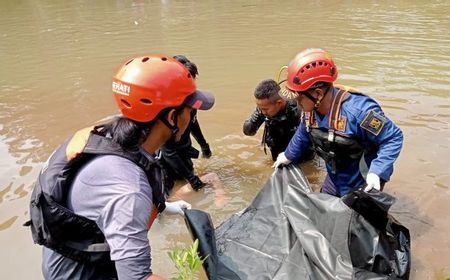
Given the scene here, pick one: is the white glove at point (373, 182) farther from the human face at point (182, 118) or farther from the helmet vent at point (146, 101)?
the helmet vent at point (146, 101)

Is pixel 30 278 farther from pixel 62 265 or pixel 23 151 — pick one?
pixel 23 151

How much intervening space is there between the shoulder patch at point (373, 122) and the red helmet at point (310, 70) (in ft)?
1.24

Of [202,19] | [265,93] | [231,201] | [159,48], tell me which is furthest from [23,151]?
[202,19]

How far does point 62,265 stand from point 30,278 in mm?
1853

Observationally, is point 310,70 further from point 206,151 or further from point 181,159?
point 206,151

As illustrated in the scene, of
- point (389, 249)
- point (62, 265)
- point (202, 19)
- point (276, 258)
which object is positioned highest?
point (62, 265)

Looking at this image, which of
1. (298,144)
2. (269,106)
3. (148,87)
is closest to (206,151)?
(269,106)

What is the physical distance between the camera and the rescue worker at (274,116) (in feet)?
13.5

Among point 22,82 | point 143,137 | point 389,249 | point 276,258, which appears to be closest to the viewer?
point 143,137

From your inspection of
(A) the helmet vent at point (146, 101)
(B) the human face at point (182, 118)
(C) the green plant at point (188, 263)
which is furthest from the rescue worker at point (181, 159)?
(C) the green plant at point (188, 263)

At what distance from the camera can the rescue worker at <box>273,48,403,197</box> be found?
Answer: 2934mm

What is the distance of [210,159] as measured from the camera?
5.32 metres

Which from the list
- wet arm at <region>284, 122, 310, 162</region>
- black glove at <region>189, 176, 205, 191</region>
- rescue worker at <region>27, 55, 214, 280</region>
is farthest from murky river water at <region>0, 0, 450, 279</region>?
rescue worker at <region>27, 55, 214, 280</region>

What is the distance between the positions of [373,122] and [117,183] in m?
1.96
